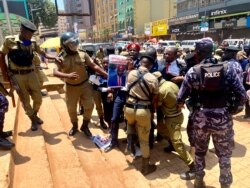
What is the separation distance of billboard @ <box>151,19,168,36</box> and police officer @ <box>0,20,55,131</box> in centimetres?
3961

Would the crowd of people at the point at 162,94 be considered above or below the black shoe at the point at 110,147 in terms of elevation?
above

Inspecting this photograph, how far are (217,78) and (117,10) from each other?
6083cm

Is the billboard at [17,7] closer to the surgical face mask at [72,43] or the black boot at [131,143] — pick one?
the surgical face mask at [72,43]

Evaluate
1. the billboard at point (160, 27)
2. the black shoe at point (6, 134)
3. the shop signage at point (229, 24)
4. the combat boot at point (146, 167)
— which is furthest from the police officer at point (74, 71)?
the billboard at point (160, 27)

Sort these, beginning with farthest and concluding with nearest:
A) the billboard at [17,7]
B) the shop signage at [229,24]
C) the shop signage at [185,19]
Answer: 1. the shop signage at [185,19]
2. the shop signage at [229,24]
3. the billboard at [17,7]

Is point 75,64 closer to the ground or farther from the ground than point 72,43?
closer to the ground

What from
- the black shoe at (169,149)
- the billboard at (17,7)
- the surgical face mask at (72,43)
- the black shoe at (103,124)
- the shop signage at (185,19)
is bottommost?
the black shoe at (169,149)

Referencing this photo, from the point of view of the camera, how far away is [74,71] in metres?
3.87

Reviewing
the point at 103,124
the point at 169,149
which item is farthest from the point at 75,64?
the point at 169,149

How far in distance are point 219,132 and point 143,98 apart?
1053 millimetres

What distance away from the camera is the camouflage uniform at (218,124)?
262cm

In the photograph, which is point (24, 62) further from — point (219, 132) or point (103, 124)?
point (219, 132)

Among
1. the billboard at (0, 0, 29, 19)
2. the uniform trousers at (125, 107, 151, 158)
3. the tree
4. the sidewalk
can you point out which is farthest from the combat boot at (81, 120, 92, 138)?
the tree

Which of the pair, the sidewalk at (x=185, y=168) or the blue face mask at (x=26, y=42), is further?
the blue face mask at (x=26, y=42)
